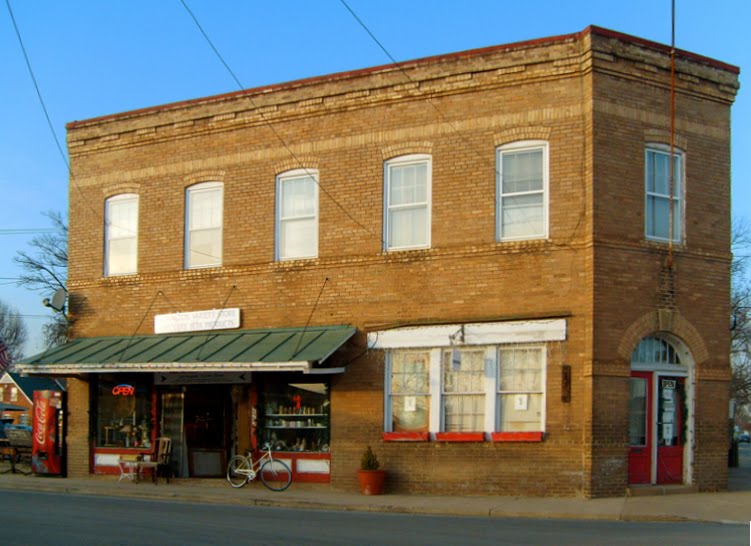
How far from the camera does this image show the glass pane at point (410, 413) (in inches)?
753

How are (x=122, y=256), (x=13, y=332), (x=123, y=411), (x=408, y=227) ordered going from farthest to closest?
(x=13, y=332) < (x=122, y=256) < (x=123, y=411) < (x=408, y=227)

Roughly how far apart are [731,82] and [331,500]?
10.8m

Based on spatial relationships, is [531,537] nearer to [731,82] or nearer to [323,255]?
[323,255]

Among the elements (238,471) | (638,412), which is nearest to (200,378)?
(238,471)

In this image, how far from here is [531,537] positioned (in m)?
12.8

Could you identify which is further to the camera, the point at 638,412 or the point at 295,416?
the point at 295,416

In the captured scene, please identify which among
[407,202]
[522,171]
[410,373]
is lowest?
[410,373]

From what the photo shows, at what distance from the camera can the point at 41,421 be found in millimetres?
23625

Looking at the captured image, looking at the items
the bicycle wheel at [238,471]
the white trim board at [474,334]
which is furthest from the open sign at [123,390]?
the white trim board at [474,334]

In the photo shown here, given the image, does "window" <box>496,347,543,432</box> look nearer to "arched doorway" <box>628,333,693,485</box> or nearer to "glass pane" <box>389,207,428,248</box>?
"arched doorway" <box>628,333,693,485</box>

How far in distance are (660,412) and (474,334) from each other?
3.67 m

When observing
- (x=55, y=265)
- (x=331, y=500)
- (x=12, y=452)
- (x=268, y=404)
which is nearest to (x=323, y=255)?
(x=268, y=404)

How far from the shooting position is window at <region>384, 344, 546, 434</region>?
1814 centimetres

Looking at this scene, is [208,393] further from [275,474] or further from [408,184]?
[408,184]
